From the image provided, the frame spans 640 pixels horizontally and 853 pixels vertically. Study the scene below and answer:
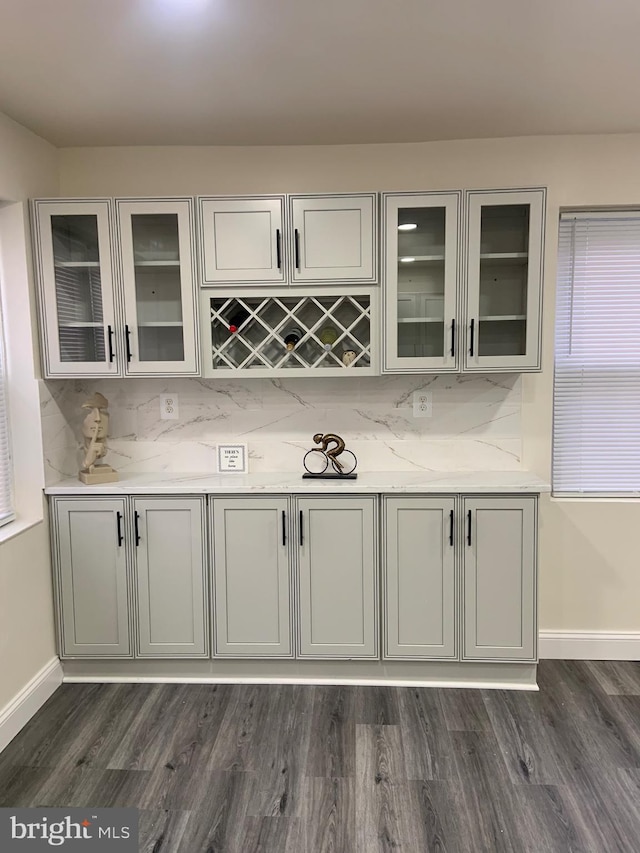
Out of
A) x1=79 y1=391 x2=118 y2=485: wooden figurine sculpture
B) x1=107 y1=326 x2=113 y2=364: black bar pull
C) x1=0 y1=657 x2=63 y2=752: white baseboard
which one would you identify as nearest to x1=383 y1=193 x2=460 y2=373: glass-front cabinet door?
x1=107 y1=326 x2=113 y2=364: black bar pull

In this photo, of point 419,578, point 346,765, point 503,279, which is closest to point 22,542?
point 346,765

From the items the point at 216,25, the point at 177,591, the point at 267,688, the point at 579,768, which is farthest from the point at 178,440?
the point at 579,768

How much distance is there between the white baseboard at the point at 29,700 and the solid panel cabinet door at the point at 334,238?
7.37 feet

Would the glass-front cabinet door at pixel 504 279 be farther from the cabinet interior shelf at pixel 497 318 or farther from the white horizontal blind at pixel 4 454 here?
the white horizontal blind at pixel 4 454

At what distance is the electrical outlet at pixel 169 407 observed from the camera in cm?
302

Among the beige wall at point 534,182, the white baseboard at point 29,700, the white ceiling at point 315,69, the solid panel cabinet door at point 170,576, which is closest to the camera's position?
the white ceiling at point 315,69

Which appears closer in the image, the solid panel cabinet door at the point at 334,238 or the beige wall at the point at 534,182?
the solid panel cabinet door at the point at 334,238

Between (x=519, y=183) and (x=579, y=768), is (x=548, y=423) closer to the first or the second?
(x=519, y=183)

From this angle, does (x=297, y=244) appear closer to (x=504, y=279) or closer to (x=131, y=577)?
(x=504, y=279)

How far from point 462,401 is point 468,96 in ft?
4.67

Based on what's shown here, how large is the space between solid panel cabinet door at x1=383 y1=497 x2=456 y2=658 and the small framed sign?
828 millimetres

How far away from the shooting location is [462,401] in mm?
2955

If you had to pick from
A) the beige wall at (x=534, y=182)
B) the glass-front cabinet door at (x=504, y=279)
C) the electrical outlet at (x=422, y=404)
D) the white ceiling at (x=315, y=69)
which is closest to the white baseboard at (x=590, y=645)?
the beige wall at (x=534, y=182)

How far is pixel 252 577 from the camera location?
267 centimetres
